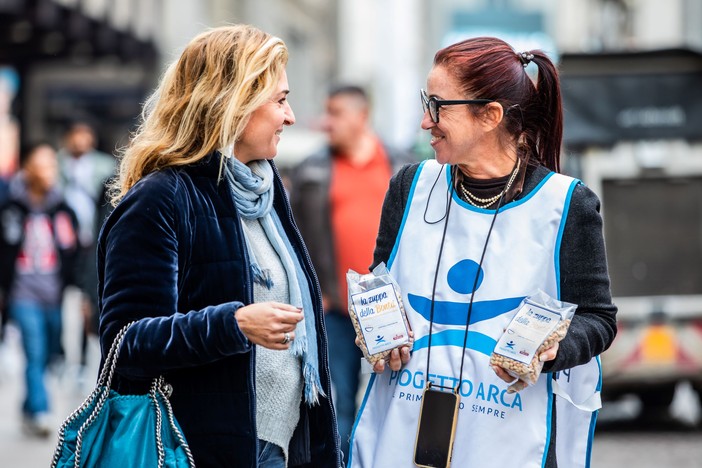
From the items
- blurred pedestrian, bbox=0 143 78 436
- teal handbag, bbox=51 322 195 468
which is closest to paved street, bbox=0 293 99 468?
blurred pedestrian, bbox=0 143 78 436

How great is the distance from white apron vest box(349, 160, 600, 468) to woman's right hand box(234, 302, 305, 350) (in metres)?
0.41

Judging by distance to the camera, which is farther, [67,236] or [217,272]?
[67,236]

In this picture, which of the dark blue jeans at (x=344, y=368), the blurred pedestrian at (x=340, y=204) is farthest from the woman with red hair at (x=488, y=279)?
the blurred pedestrian at (x=340, y=204)

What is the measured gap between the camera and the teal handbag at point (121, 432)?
3055mm

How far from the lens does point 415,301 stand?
128 inches

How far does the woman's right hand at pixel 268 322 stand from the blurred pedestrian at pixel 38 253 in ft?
21.0

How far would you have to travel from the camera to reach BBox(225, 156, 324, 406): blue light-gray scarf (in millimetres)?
3320

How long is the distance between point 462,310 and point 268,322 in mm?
530

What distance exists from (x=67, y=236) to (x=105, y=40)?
11.0 m

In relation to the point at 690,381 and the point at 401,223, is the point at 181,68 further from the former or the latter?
the point at 690,381

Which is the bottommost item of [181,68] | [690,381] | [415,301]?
[690,381]

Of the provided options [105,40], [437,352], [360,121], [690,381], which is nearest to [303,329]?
[437,352]

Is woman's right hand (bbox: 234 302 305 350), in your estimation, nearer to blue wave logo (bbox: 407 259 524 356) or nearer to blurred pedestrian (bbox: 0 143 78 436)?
blue wave logo (bbox: 407 259 524 356)

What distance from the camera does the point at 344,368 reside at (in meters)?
6.50
